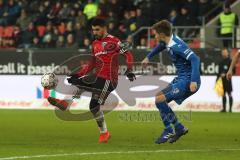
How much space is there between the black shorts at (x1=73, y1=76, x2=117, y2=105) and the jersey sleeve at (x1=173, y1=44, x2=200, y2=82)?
167 cm

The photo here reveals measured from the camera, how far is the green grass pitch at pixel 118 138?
11391 mm

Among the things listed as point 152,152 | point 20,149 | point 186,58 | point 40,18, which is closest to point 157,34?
point 186,58

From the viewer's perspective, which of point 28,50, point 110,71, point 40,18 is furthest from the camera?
point 40,18

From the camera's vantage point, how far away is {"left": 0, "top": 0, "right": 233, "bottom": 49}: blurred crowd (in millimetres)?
27828

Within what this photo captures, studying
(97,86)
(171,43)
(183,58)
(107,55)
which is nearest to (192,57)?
(183,58)

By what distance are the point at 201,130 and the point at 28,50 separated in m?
11.7

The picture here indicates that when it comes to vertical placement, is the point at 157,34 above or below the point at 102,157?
above

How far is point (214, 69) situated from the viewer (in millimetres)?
25141

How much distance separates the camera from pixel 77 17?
97.8 feet

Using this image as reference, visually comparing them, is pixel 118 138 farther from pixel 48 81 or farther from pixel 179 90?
pixel 179 90

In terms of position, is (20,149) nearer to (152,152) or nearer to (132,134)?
(152,152)

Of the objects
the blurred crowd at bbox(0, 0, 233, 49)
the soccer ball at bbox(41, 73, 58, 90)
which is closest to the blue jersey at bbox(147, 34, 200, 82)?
the soccer ball at bbox(41, 73, 58, 90)

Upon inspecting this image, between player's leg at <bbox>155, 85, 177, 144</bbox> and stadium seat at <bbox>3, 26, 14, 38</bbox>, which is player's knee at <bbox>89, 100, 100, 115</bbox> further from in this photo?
stadium seat at <bbox>3, 26, 14, 38</bbox>

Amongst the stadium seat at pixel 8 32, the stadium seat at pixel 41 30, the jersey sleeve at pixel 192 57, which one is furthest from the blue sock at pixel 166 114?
→ the stadium seat at pixel 8 32
